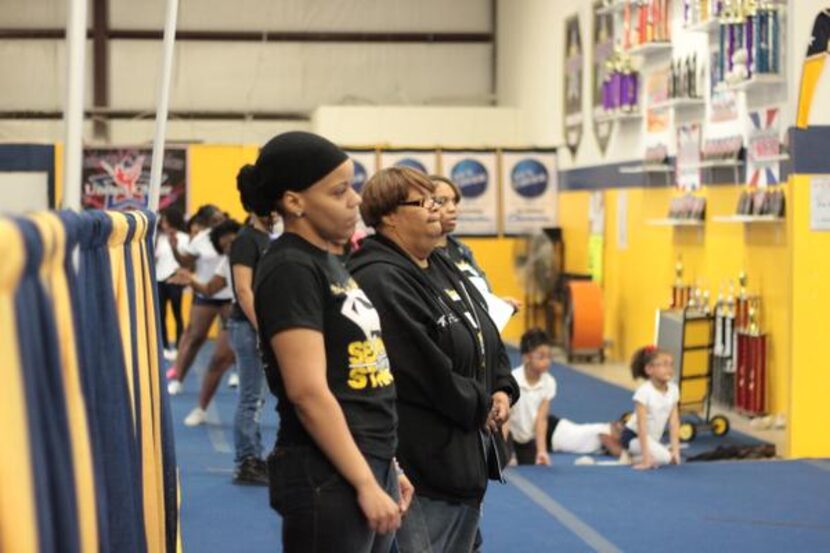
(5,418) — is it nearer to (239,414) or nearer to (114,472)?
(114,472)

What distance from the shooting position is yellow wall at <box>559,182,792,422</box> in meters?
11.3

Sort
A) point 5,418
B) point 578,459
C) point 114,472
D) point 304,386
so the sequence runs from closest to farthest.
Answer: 1. point 5,418
2. point 114,472
3. point 304,386
4. point 578,459

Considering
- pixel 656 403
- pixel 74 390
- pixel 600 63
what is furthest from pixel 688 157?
pixel 74 390

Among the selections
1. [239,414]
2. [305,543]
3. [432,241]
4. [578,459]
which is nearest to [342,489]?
[305,543]

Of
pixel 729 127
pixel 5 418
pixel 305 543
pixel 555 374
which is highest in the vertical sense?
pixel 729 127

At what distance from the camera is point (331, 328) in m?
3.29

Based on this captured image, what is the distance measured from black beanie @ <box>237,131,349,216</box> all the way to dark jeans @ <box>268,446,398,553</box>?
0.55 meters

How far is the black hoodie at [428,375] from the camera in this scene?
157 inches

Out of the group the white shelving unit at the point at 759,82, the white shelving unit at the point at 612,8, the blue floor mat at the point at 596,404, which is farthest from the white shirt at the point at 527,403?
the white shelving unit at the point at 612,8

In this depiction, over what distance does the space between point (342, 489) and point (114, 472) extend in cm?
56

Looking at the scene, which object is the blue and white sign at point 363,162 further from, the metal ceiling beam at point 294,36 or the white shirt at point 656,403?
the white shirt at point 656,403

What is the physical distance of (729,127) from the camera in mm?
12453

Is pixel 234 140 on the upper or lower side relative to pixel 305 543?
upper

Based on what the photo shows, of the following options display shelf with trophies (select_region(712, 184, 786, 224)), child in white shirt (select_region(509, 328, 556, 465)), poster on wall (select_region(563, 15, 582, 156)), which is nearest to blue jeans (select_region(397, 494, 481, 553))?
child in white shirt (select_region(509, 328, 556, 465))
